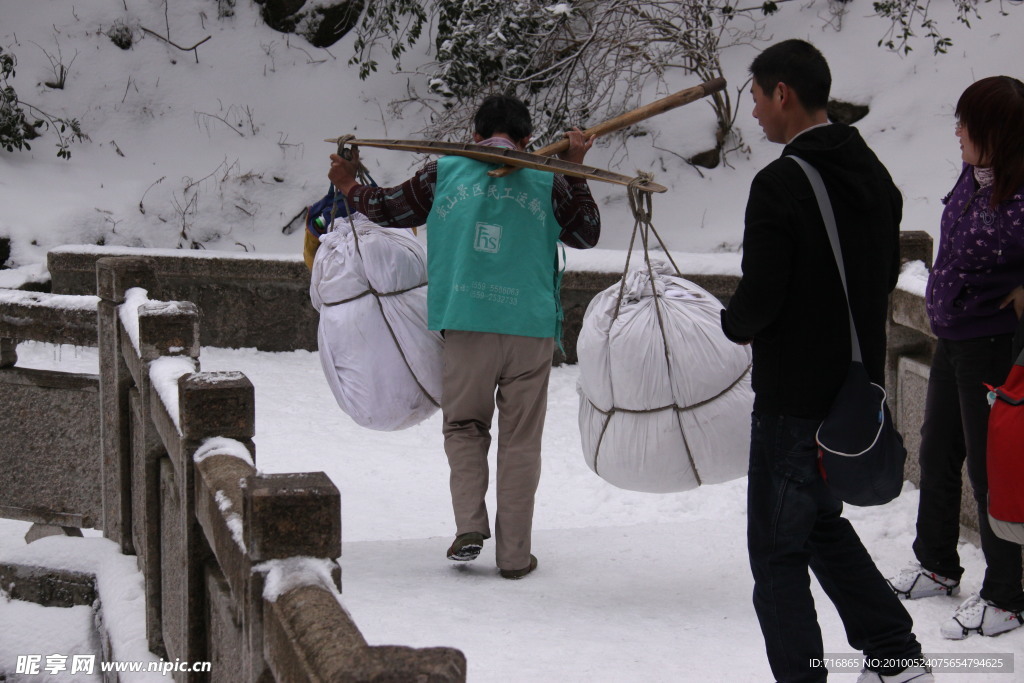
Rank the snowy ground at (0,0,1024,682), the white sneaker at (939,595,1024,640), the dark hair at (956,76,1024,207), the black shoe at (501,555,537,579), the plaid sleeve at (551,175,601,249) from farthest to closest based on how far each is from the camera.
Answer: the black shoe at (501,555,537,579), the plaid sleeve at (551,175,601,249), the snowy ground at (0,0,1024,682), the white sneaker at (939,595,1024,640), the dark hair at (956,76,1024,207)

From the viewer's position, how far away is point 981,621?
3168mm

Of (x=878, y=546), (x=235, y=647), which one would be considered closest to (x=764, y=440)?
(x=235, y=647)

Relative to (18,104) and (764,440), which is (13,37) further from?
(764,440)

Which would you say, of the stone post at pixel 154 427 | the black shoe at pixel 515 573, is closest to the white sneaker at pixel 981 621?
the black shoe at pixel 515 573

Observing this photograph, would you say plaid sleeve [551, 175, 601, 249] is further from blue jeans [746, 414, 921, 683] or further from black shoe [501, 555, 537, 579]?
→ blue jeans [746, 414, 921, 683]

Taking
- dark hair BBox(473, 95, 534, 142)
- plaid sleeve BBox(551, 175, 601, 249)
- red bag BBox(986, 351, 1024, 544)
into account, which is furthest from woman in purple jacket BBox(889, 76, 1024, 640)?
dark hair BBox(473, 95, 534, 142)

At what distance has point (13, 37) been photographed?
1053cm

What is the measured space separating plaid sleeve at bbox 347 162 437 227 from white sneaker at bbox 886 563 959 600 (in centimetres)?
192

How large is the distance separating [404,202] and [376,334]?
1.48ft

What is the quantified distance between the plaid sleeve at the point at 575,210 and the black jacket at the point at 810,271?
126cm

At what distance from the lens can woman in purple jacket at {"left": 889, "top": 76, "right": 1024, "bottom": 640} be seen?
297 cm

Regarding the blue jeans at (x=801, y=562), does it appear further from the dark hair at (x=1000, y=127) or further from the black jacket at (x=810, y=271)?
the dark hair at (x=1000, y=127)

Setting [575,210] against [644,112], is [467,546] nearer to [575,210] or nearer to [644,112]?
[575,210]

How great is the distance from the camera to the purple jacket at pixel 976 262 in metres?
2.98
